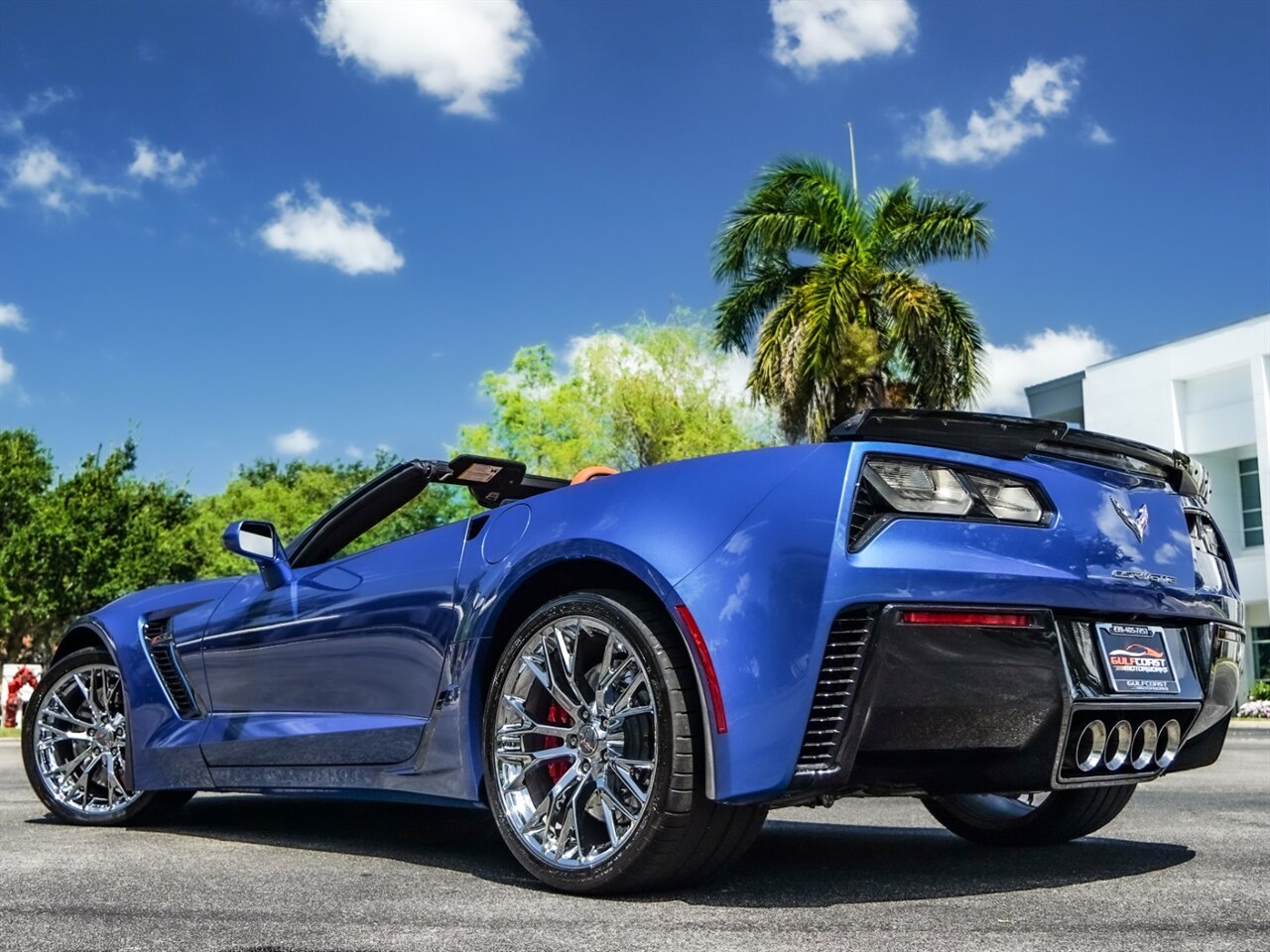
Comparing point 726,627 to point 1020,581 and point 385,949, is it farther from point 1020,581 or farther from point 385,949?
point 385,949

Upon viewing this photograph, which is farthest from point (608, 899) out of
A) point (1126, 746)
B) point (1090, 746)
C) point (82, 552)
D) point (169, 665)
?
point (82, 552)

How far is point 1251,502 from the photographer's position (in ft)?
117

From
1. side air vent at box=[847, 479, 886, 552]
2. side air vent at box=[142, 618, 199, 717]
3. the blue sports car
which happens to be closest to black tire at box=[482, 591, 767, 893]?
the blue sports car

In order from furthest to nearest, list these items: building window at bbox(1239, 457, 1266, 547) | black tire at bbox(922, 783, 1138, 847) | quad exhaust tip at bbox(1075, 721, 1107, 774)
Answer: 1. building window at bbox(1239, 457, 1266, 547)
2. black tire at bbox(922, 783, 1138, 847)
3. quad exhaust tip at bbox(1075, 721, 1107, 774)

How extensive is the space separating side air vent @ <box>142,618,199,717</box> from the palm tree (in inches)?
703

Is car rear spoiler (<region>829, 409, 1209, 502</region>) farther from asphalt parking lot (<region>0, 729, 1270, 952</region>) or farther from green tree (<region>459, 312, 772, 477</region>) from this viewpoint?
green tree (<region>459, 312, 772, 477</region>)

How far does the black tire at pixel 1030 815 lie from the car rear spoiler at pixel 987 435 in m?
1.20

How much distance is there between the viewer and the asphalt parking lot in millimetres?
2947

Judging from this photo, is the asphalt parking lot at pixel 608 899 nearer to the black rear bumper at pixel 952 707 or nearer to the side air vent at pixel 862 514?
the black rear bumper at pixel 952 707

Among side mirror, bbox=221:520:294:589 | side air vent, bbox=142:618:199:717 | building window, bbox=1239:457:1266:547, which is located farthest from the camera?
building window, bbox=1239:457:1266:547

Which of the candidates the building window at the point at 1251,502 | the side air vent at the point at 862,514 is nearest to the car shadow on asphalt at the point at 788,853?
the side air vent at the point at 862,514

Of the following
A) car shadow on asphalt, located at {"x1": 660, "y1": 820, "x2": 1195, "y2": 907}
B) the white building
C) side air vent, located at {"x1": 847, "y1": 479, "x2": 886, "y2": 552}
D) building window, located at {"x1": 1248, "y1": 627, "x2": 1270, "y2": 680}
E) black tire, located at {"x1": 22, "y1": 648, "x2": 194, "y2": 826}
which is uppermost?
the white building

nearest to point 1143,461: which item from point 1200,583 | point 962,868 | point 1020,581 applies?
point 1200,583

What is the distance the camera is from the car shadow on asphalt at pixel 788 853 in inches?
141
